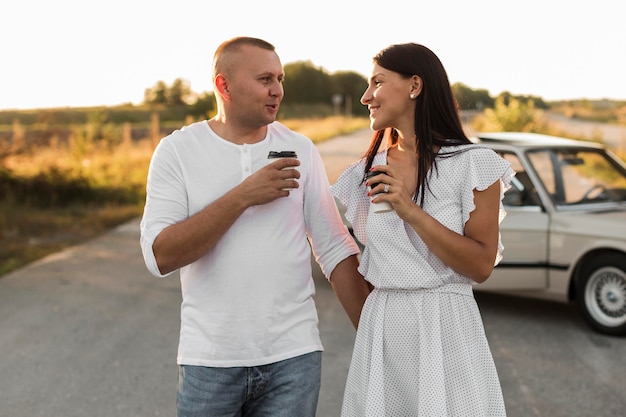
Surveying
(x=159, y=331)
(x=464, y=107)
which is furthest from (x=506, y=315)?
(x=464, y=107)

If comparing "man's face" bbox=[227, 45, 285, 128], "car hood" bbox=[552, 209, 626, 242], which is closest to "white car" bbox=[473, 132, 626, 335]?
"car hood" bbox=[552, 209, 626, 242]

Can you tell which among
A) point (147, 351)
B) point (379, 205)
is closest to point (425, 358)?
point (379, 205)

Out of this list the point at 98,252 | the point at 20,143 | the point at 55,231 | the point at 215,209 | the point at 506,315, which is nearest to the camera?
the point at 215,209

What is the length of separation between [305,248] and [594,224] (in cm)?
527

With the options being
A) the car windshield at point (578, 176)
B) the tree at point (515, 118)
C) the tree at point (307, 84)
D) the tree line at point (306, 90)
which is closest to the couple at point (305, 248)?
→ the car windshield at point (578, 176)

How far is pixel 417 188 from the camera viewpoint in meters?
2.89

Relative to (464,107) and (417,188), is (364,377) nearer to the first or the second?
(417,188)

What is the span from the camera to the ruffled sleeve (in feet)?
9.27

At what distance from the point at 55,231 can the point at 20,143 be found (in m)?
5.74

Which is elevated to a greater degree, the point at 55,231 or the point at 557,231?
the point at 557,231

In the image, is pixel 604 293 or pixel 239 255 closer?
pixel 239 255

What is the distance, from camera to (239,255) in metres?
2.90

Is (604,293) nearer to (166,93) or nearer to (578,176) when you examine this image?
(578,176)

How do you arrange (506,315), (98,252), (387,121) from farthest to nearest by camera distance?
(98,252) → (506,315) → (387,121)
